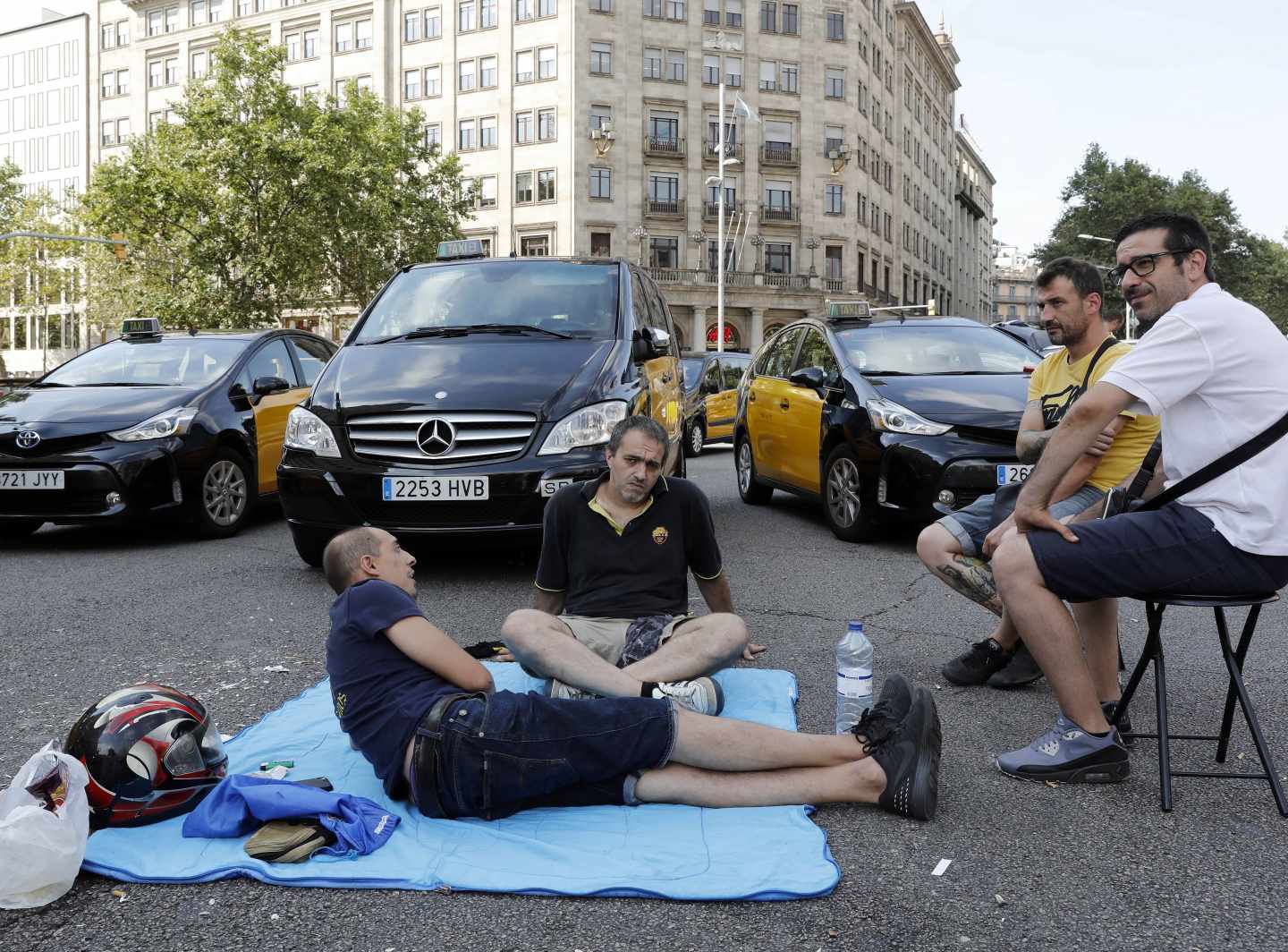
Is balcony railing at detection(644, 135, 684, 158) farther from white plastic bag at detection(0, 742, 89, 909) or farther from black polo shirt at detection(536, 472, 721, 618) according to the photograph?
white plastic bag at detection(0, 742, 89, 909)

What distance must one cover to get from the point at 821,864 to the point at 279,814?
143cm

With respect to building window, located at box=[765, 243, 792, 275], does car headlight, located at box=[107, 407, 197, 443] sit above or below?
below

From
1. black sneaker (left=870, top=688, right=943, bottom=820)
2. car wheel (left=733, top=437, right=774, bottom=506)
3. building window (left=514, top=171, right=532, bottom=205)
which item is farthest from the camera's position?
building window (left=514, top=171, right=532, bottom=205)

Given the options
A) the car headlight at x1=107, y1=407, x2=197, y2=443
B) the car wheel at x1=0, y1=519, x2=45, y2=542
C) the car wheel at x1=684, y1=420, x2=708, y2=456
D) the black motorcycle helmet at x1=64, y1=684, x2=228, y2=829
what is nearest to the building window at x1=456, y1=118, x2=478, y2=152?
the car wheel at x1=684, y1=420, x2=708, y2=456

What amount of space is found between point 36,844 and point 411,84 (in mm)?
61636

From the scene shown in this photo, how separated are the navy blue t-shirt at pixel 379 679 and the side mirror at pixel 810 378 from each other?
6.13 m

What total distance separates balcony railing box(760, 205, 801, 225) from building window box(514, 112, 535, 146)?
39.1ft

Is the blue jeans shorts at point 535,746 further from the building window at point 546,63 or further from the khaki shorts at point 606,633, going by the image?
the building window at point 546,63

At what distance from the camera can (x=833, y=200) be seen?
192 ft

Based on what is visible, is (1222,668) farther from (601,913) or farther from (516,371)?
(516,371)

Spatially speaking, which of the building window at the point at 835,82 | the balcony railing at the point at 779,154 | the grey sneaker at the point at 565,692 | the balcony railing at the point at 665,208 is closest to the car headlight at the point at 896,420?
the grey sneaker at the point at 565,692

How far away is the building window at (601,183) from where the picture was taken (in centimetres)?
5472

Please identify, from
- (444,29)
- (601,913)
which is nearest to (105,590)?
(601,913)

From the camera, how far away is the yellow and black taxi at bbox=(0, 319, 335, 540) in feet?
26.6
